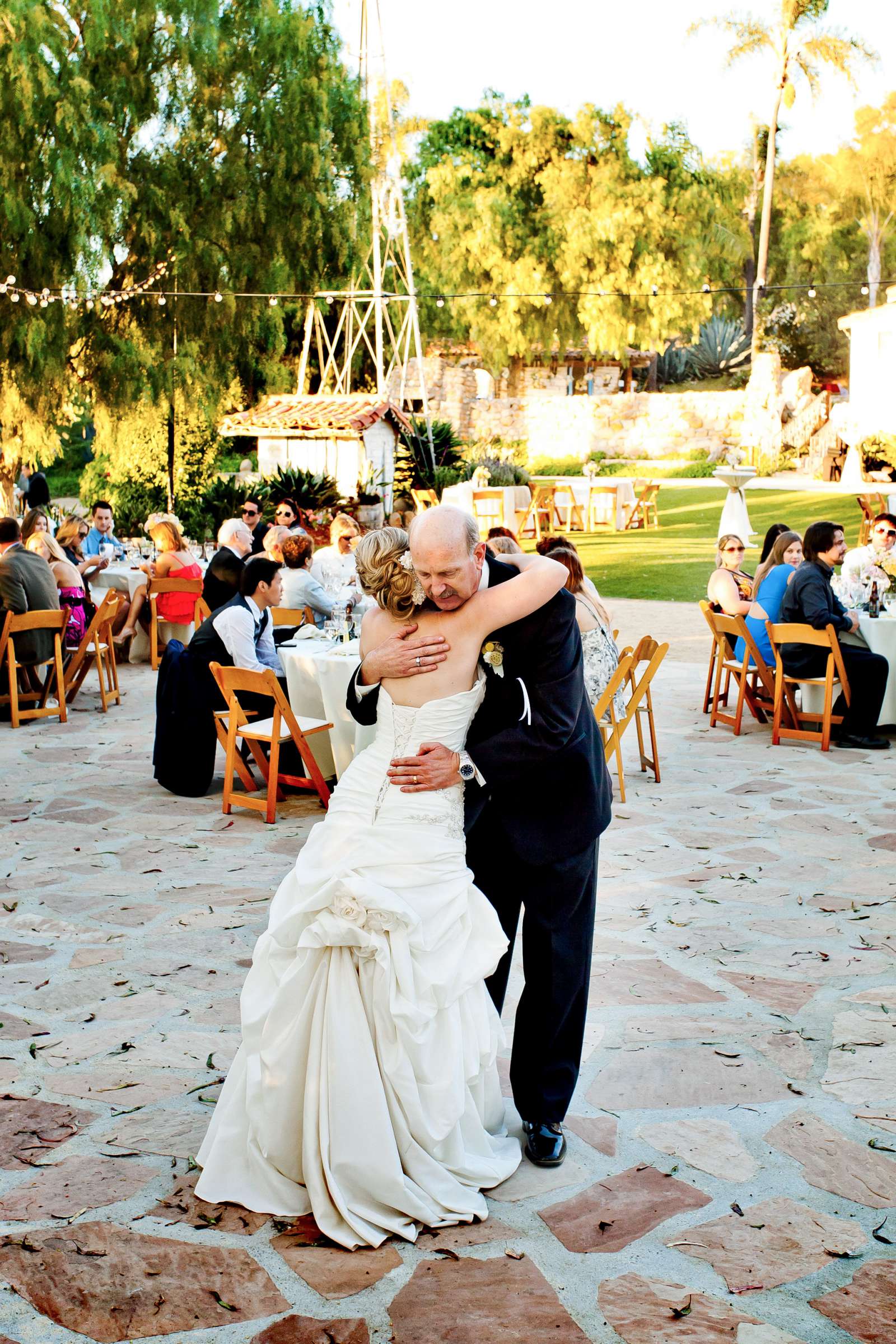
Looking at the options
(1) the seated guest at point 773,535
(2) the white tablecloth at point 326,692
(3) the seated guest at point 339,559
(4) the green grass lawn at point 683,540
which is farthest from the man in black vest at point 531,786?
(4) the green grass lawn at point 683,540

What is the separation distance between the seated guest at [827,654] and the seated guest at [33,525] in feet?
18.9

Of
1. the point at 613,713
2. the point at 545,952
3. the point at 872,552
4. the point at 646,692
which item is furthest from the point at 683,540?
the point at 545,952

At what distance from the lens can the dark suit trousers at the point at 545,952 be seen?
3295 millimetres

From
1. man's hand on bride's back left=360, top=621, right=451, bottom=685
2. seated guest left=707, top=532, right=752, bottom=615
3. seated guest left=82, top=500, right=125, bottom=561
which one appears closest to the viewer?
man's hand on bride's back left=360, top=621, right=451, bottom=685

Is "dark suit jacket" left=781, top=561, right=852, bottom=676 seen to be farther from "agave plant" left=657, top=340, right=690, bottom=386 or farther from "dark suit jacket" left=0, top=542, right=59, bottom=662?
"agave plant" left=657, top=340, right=690, bottom=386

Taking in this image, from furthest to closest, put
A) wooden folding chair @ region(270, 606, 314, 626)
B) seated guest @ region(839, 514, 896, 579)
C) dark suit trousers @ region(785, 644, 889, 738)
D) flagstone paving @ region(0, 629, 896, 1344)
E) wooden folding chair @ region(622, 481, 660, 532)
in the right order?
1. wooden folding chair @ region(622, 481, 660, 532)
2. seated guest @ region(839, 514, 896, 579)
3. wooden folding chair @ region(270, 606, 314, 626)
4. dark suit trousers @ region(785, 644, 889, 738)
5. flagstone paving @ region(0, 629, 896, 1344)

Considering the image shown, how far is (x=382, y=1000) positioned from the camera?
2.98m

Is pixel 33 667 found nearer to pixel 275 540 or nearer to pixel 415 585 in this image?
pixel 275 540

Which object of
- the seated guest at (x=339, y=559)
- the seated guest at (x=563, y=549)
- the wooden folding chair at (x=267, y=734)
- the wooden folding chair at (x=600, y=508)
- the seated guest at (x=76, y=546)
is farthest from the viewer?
the wooden folding chair at (x=600, y=508)

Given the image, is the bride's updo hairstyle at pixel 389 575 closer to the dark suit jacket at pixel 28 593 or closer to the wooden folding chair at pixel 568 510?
the dark suit jacket at pixel 28 593

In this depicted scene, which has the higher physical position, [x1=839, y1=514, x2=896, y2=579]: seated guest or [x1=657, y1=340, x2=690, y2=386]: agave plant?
[x1=657, y1=340, x2=690, y2=386]: agave plant

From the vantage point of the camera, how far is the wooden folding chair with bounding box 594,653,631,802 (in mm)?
6988

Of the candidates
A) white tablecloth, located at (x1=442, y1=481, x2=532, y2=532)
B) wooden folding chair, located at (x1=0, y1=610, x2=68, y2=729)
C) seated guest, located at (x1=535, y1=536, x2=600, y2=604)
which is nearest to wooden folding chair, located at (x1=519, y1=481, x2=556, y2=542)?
white tablecloth, located at (x1=442, y1=481, x2=532, y2=532)

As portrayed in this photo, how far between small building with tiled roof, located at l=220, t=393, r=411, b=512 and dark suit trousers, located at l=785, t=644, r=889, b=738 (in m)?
15.7
